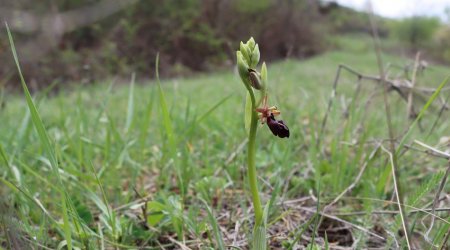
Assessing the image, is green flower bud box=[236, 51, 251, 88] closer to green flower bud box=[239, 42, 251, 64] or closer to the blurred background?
green flower bud box=[239, 42, 251, 64]

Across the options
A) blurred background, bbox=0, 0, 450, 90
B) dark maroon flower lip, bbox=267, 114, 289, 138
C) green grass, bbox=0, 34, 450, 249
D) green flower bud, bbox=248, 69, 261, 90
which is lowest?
blurred background, bbox=0, 0, 450, 90

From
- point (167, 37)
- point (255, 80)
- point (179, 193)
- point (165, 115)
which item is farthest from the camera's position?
point (167, 37)

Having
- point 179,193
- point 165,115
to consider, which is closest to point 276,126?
point 165,115

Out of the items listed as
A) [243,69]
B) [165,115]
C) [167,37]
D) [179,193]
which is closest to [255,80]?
[243,69]

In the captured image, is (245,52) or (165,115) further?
(165,115)

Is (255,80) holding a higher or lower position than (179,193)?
higher

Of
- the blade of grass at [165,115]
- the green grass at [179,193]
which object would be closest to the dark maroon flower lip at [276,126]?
the green grass at [179,193]

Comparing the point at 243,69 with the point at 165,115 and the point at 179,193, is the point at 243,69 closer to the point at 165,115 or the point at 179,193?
the point at 165,115

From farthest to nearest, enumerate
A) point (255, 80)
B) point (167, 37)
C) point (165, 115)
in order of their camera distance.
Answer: point (167, 37) → point (165, 115) → point (255, 80)

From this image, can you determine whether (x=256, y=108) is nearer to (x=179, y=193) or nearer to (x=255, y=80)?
(x=255, y=80)

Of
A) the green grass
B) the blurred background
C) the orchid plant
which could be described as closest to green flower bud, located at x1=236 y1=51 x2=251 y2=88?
the orchid plant
